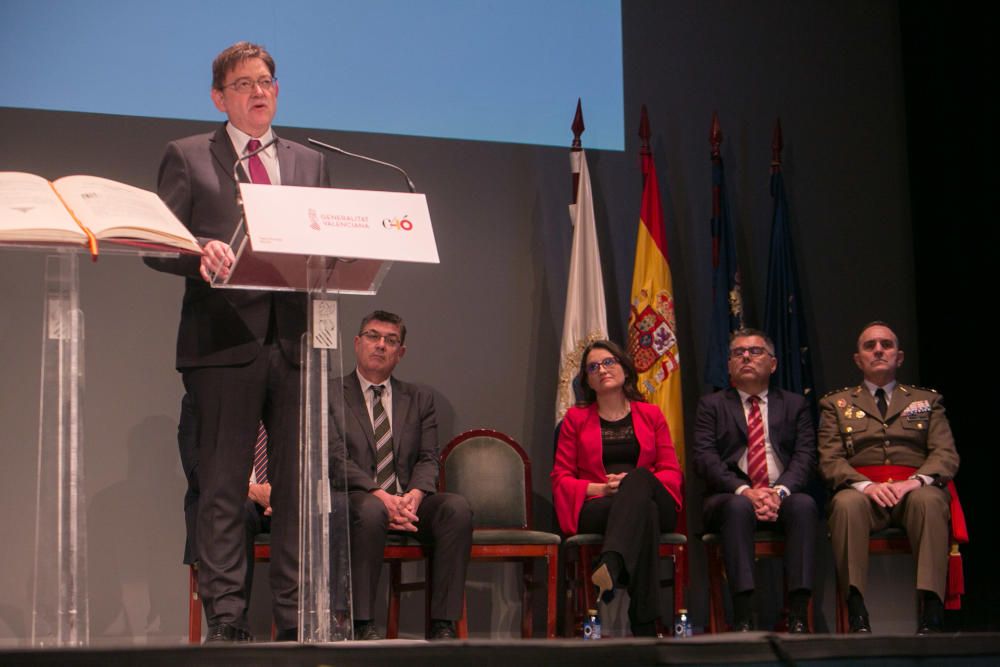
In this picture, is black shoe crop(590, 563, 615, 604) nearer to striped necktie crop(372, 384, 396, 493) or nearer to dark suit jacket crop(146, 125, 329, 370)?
striped necktie crop(372, 384, 396, 493)

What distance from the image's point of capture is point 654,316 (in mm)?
4863

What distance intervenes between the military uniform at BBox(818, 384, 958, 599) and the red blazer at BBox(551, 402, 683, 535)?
1.92 ft

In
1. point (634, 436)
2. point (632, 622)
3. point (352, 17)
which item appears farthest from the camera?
point (352, 17)

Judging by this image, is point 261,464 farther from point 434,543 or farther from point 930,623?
point 930,623

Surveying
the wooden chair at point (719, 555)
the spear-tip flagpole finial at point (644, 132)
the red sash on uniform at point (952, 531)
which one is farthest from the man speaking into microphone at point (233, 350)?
the red sash on uniform at point (952, 531)

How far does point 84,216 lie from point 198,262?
1.24 ft

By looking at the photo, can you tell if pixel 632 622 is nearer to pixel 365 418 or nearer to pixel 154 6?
pixel 365 418

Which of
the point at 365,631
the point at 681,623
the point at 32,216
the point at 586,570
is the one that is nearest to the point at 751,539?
the point at 681,623

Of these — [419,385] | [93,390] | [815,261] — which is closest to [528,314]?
[419,385]

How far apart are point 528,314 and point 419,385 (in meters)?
0.58

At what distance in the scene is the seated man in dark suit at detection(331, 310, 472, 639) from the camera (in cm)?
370

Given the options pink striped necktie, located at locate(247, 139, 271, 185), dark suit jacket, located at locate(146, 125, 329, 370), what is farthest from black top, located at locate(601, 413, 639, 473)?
pink striped necktie, located at locate(247, 139, 271, 185)

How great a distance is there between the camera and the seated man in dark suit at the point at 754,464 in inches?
157

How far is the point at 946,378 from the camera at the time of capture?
511cm
